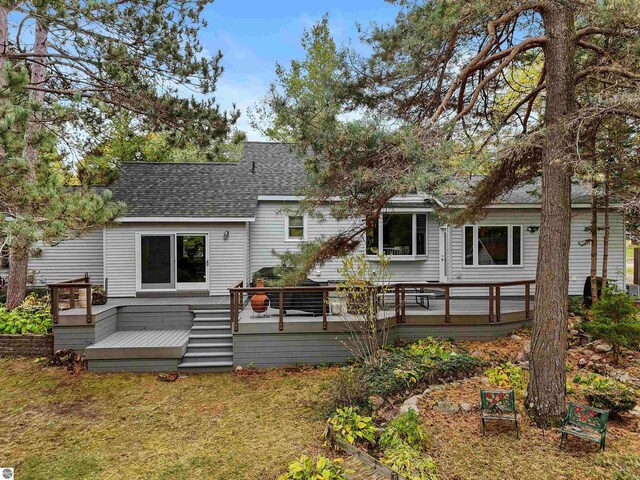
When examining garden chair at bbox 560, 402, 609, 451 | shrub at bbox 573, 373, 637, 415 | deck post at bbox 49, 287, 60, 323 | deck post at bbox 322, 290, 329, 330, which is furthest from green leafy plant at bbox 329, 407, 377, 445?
deck post at bbox 49, 287, 60, 323

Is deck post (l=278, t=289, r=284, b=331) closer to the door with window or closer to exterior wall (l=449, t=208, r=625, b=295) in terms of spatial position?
the door with window

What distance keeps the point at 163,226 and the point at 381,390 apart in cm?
799

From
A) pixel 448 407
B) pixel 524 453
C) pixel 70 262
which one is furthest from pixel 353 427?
pixel 70 262

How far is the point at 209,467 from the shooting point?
4.27 m

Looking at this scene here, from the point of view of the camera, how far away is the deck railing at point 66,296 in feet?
24.8

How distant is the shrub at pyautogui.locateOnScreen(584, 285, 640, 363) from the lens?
656 centimetres

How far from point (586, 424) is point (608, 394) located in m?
1.19

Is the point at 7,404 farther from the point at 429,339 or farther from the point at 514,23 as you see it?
the point at 514,23

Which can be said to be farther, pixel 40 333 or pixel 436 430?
pixel 40 333

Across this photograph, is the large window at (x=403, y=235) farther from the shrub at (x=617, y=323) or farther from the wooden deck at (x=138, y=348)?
the wooden deck at (x=138, y=348)

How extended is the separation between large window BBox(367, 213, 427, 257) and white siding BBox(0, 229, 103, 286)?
9062mm

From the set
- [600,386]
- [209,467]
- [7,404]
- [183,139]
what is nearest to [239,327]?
[209,467]

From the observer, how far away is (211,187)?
12.0 meters

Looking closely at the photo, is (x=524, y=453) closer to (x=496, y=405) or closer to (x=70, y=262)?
(x=496, y=405)
